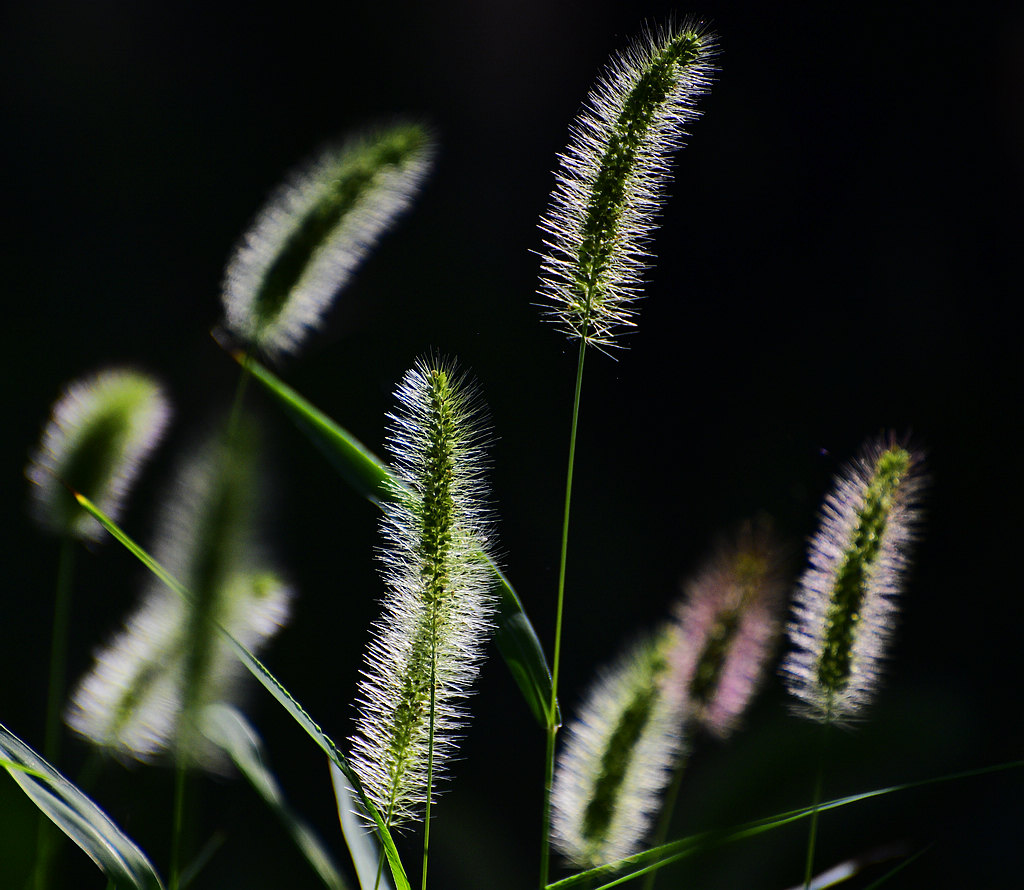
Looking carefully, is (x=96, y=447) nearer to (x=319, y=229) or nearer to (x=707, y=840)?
(x=319, y=229)

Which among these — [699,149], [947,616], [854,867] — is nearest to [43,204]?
[699,149]

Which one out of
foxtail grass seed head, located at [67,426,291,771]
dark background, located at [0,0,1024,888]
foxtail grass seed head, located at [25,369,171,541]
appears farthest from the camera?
dark background, located at [0,0,1024,888]

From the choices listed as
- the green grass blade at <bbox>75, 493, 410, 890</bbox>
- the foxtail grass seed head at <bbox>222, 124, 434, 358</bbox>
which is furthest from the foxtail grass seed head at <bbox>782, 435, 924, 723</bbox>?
the foxtail grass seed head at <bbox>222, 124, 434, 358</bbox>

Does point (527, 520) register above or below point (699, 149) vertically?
below

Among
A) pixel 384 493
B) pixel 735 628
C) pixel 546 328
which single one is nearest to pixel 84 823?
pixel 384 493

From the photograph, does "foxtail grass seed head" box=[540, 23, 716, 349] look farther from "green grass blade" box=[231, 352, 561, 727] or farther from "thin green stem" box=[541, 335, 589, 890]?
"green grass blade" box=[231, 352, 561, 727]

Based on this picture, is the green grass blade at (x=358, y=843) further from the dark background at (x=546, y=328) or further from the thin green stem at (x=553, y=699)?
the dark background at (x=546, y=328)

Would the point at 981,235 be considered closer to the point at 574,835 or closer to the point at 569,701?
the point at 569,701
